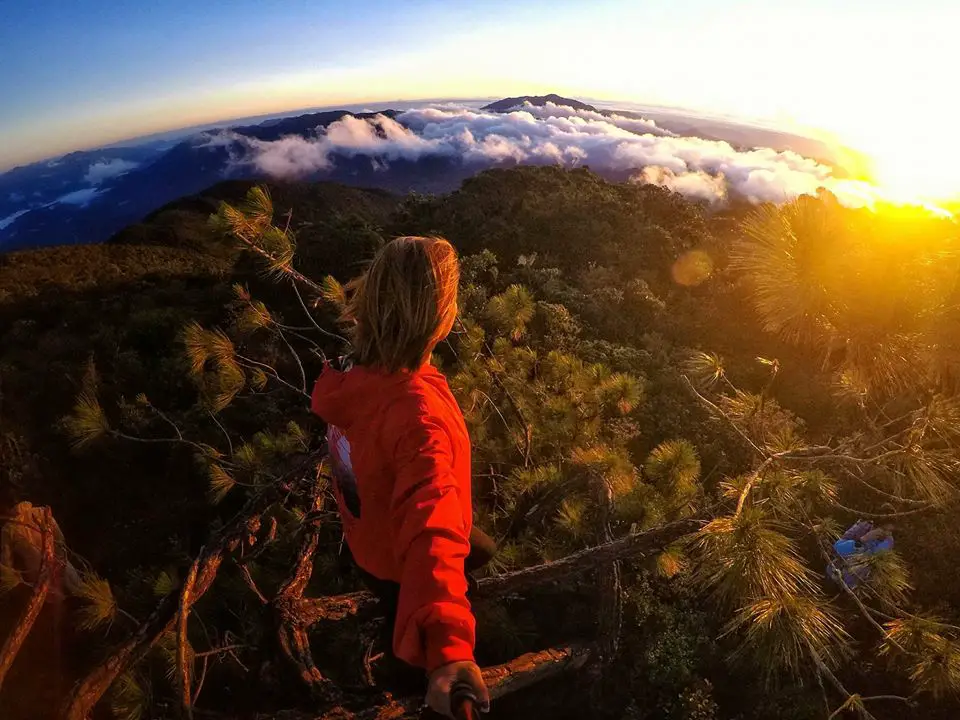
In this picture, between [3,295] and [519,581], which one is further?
[3,295]

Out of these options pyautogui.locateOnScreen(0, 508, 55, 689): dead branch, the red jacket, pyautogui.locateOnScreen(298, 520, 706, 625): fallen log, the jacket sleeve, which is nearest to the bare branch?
pyautogui.locateOnScreen(0, 508, 55, 689): dead branch

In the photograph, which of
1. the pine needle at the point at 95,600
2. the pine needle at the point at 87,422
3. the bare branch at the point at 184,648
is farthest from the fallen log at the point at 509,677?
the pine needle at the point at 87,422

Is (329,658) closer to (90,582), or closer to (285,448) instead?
(285,448)

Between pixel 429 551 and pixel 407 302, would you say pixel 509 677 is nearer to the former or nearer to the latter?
pixel 429 551

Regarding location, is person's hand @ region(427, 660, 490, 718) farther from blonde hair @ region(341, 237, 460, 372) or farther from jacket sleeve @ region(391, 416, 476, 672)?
blonde hair @ region(341, 237, 460, 372)

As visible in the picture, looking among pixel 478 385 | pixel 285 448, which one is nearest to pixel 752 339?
pixel 478 385

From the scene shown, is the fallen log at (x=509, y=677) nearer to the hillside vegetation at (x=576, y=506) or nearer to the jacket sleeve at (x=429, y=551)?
the hillside vegetation at (x=576, y=506)

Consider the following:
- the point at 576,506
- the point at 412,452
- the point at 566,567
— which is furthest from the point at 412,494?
the point at 576,506
